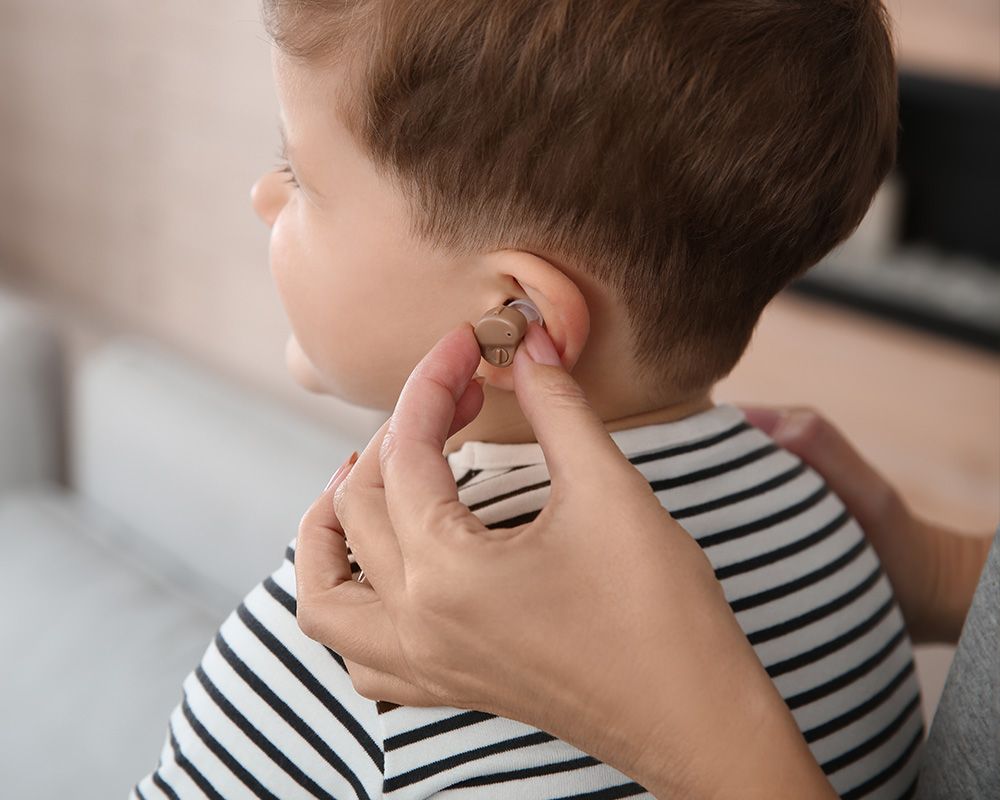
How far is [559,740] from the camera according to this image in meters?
0.58

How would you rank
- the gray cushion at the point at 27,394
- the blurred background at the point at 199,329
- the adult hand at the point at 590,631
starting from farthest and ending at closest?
the gray cushion at the point at 27,394
the blurred background at the point at 199,329
the adult hand at the point at 590,631

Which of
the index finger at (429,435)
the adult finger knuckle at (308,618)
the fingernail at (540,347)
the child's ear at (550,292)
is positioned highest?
the child's ear at (550,292)

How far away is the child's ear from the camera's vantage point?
615mm

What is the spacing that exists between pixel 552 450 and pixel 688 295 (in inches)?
6.6

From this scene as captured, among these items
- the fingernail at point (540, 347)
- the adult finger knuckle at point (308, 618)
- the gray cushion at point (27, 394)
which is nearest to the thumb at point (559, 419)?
the fingernail at point (540, 347)

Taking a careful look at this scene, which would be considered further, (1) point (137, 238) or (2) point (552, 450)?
(1) point (137, 238)

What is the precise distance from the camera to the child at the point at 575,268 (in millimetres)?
580

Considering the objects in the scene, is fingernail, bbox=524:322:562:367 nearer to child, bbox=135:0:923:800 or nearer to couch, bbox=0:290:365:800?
child, bbox=135:0:923:800

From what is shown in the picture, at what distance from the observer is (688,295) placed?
653mm

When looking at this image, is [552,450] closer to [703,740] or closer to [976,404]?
[703,740]

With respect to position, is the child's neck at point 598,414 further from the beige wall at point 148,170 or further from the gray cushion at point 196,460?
the beige wall at point 148,170

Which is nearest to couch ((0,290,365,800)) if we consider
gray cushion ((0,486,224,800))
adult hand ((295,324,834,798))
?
gray cushion ((0,486,224,800))

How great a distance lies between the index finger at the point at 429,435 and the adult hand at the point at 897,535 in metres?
0.33

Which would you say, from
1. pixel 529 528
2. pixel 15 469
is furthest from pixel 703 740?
pixel 15 469
